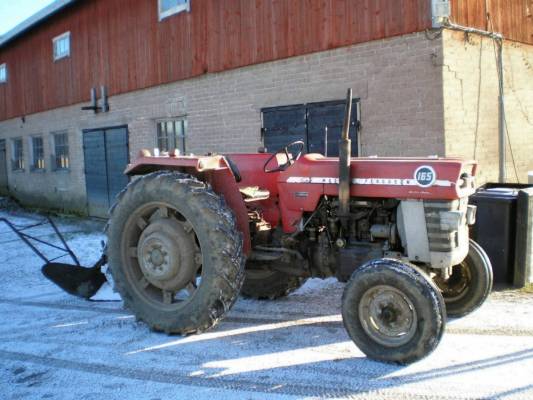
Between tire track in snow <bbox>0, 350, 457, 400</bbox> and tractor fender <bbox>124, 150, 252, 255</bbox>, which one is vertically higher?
tractor fender <bbox>124, 150, 252, 255</bbox>

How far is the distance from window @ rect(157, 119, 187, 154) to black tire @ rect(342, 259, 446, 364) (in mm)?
7927

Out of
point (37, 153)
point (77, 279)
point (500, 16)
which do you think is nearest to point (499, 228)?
point (77, 279)

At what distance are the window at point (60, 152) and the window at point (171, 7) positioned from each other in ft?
18.9

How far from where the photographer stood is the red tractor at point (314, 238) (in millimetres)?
3697

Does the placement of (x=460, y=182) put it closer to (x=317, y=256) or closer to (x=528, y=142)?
(x=317, y=256)

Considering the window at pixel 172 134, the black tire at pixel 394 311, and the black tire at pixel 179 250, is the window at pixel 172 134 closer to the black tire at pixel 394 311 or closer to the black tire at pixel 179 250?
the black tire at pixel 179 250

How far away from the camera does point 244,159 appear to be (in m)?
5.21

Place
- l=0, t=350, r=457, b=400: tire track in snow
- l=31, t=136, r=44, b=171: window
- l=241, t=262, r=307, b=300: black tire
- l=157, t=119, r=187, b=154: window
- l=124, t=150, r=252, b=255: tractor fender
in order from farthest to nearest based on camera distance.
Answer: l=31, t=136, r=44, b=171: window, l=157, t=119, r=187, b=154: window, l=241, t=262, r=307, b=300: black tire, l=124, t=150, r=252, b=255: tractor fender, l=0, t=350, r=457, b=400: tire track in snow

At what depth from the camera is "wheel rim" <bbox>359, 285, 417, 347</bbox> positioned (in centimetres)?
363

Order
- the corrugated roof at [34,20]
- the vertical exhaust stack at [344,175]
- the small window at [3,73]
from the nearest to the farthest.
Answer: the vertical exhaust stack at [344,175] → the corrugated roof at [34,20] → the small window at [3,73]

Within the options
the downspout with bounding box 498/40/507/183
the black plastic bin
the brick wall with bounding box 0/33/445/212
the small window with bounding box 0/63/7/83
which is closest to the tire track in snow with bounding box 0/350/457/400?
the black plastic bin

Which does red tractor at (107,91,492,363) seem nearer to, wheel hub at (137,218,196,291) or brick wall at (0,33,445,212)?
wheel hub at (137,218,196,291)

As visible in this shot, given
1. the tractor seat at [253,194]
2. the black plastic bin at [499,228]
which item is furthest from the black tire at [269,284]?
the black plastic bin at [499,228]

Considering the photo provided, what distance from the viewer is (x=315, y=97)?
27.9 ft
